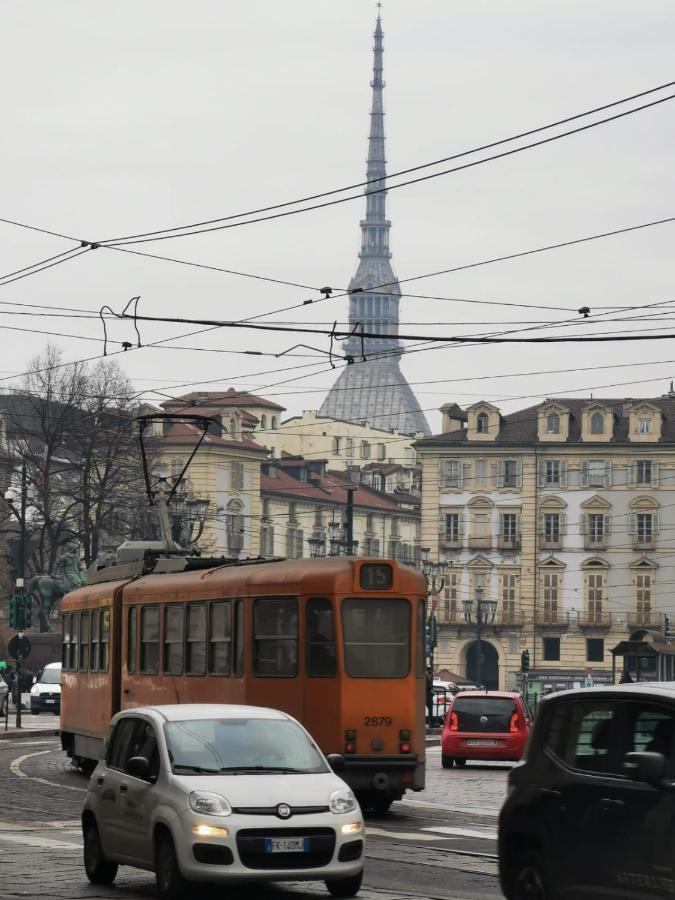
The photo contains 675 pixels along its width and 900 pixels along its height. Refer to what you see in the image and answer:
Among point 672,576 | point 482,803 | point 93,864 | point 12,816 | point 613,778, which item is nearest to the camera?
point 613,778

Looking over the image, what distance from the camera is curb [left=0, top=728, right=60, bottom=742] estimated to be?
135 feet

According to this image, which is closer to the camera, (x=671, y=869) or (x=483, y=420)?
(x=671, y=869)

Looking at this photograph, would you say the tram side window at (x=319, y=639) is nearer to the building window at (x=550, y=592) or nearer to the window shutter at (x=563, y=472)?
the building window at (x=550, y=592)

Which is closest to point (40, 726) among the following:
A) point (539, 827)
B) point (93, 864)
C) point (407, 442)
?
point (93, 864)

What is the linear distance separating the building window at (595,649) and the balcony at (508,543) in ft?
22.5

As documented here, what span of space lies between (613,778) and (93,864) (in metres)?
5.01

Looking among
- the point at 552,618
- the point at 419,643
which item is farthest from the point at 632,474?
the point at 419,643

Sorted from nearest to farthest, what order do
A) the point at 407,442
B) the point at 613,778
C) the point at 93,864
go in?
the point at 613,778, the point at 93,864, the point at 407,442

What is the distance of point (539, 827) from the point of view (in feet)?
33.1

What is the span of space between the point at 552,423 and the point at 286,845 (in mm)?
103738

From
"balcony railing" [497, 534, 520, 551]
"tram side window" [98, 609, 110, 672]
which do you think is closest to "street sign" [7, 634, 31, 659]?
"tram side window" [98, 609, 110, 672]

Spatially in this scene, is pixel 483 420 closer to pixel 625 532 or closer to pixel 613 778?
pixel 625 532

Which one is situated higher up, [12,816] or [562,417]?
[562,417]

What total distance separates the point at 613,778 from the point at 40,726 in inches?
1508
